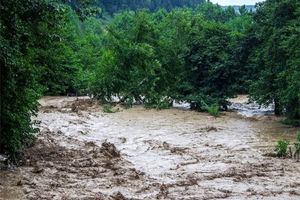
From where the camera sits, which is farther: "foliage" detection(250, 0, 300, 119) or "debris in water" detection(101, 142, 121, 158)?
"foliage" detection(250, 0, 300, 119)

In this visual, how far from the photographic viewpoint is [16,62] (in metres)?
8.84

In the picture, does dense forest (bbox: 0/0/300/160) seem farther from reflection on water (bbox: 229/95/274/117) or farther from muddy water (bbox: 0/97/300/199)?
muddy water (bbox: 0/97/300/199)

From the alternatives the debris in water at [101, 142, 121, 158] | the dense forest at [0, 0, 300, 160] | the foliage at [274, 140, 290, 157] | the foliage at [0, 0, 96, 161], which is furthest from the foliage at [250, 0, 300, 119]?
the foliage at [0, 0, 96, 161]

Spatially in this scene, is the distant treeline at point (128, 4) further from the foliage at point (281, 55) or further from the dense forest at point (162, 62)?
the foliage at point (281, 55)

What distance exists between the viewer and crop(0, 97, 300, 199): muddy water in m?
8.95

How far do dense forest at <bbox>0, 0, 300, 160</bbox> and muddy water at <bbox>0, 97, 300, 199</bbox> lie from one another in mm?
1318

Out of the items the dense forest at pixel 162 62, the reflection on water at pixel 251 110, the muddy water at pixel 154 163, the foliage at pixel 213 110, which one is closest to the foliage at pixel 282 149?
the muddy water at pixel 154 163

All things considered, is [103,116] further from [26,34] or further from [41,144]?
[26,34]

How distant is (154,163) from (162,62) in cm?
1800

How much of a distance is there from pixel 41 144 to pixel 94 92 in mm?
16046

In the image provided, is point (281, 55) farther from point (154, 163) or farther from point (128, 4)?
point (128, 4)

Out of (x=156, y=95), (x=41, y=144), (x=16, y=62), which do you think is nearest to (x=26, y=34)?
(x=16, y=62)

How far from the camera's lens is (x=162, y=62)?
29.6 m

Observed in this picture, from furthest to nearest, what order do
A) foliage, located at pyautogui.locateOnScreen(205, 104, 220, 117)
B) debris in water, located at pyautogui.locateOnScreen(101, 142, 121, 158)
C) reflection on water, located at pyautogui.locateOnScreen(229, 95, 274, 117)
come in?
reflection on water, located at pyautogui.locateOnScreen(229, 95, 274, 117), foliage, located at pyautogui.locateOnScreen(205, 104, 220, 117), debris in water, located at pyautogui.locateOnScreen(101, 142, 121, 158)
